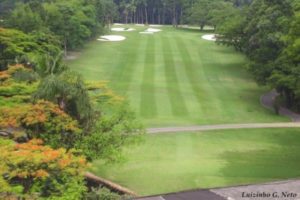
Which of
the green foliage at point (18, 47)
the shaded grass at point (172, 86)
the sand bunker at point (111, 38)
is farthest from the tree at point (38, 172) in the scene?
the sand bunker at point (111, 38)

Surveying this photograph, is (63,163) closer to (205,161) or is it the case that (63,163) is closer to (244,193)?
(244,193)

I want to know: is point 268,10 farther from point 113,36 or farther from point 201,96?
point 113,36

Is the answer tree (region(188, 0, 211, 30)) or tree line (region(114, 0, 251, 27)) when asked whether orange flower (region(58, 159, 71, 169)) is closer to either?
tree (region(188, 0, 211, 30))

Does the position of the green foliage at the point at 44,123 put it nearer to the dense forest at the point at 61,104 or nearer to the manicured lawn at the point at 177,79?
the dense forest at the point at 61,104

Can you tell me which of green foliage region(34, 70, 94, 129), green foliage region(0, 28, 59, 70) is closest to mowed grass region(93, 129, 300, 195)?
green foliage region(34, 70, 94, 129)

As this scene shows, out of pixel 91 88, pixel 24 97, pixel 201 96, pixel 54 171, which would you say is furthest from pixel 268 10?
pixel 54 171

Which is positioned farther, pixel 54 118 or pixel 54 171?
pixel 54 118

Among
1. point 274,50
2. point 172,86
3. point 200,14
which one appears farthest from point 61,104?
point 200,14
